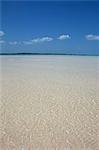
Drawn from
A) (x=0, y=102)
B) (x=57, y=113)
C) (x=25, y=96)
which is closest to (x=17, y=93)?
(x=25, y=96)

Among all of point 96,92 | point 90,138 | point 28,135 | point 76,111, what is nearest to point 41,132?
point 28,135

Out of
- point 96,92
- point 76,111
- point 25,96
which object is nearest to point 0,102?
point 25,96

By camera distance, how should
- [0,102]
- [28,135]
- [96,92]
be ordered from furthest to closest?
1. [96,92]
2. [0,102]
3. [28,135]

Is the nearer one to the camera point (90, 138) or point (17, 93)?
point (90, 138)

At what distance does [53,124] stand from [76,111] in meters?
0.41

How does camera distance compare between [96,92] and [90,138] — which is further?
[96,92]

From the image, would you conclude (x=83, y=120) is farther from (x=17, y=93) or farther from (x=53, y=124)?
(x=17, y=93)

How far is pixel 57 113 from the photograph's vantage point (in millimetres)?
2443

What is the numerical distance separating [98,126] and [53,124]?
39cm

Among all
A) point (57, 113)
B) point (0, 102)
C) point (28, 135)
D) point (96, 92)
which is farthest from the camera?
point (96, 92)

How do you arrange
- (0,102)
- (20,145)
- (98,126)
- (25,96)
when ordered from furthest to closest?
1. (25,96)
2. (0,102)
3. (98,126)
4. (20,145)

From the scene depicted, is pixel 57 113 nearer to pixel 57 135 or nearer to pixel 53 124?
pixel 53 124

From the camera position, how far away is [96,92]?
3.43 m

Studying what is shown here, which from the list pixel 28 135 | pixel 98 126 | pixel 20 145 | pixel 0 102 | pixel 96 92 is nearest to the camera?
pixel 20 145
